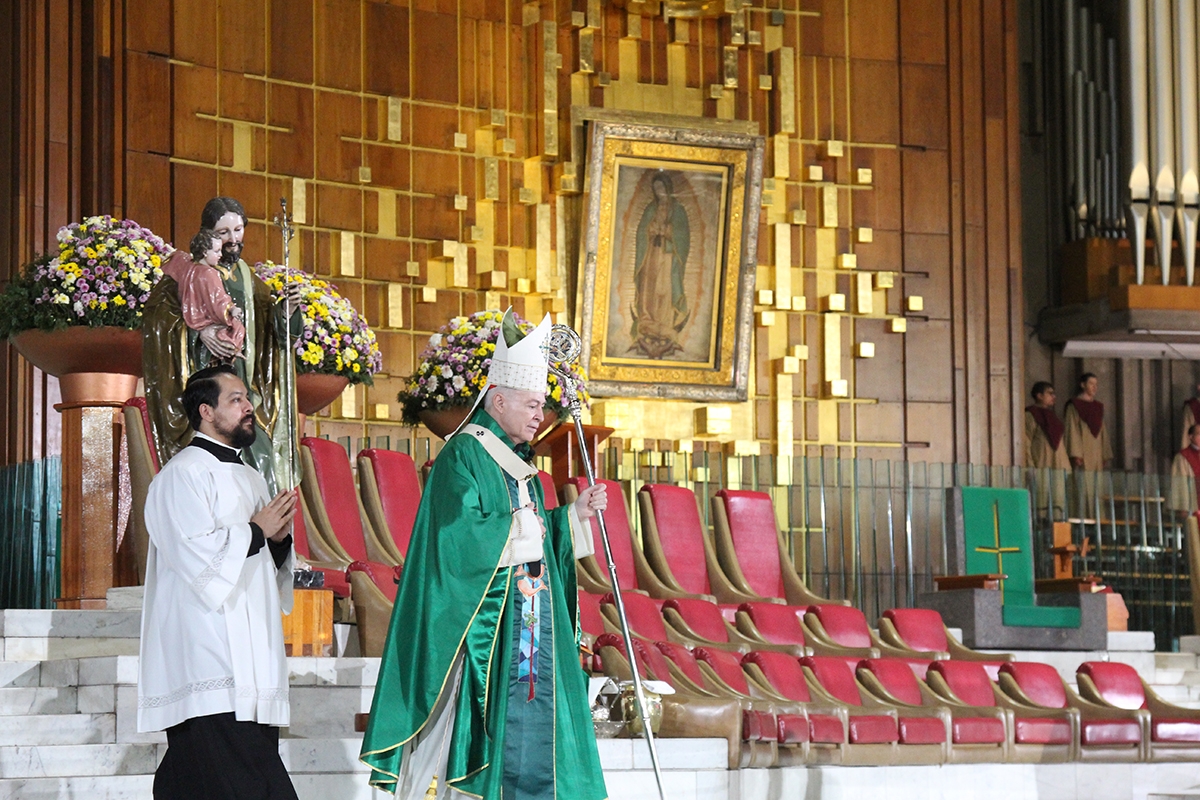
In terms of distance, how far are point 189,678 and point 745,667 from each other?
3.48 metres

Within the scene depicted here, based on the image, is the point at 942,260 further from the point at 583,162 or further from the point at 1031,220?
the point at 583,162

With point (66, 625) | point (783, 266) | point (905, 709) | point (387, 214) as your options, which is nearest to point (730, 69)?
point (783, 266)

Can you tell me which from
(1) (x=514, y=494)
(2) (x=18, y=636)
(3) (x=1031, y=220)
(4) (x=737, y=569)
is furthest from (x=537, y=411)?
(3) (x=1031, y=220)

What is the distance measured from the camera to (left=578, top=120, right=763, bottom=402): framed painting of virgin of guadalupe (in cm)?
1217

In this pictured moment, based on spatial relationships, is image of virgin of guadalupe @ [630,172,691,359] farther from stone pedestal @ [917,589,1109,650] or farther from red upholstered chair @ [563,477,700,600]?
red upholstered chair @ [563,477,700,600]

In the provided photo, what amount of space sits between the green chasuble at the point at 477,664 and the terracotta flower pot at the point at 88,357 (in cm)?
267

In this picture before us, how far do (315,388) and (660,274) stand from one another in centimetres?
479

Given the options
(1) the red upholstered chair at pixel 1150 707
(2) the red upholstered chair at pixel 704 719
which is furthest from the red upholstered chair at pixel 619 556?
(1) the red upholstered chair at pixel 1150 707

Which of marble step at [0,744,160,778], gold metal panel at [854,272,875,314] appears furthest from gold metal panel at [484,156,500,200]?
marble step at [0,744,160,778]

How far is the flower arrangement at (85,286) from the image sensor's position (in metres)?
7.19

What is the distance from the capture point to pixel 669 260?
1238 cm

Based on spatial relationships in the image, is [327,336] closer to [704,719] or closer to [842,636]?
[704,719]

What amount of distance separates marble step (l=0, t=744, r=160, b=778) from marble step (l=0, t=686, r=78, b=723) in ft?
1.53

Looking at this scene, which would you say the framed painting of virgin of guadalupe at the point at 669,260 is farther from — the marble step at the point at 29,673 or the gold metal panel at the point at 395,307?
the marble step at the point at 29,673
